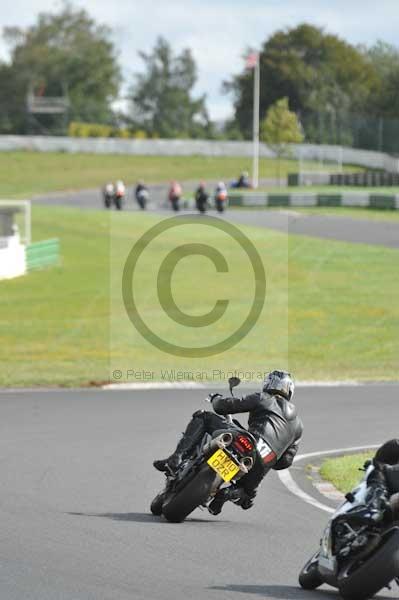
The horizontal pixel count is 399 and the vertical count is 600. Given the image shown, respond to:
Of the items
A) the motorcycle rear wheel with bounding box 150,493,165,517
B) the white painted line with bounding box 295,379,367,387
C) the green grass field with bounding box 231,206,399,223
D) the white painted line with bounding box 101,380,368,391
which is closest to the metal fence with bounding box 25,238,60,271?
the green grass field with bounding box 231,206,399,223

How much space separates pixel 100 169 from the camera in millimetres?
89125

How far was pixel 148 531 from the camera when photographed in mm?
8805

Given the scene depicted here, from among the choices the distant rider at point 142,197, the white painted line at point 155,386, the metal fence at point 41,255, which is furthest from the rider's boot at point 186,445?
the distant rider at point 142,197

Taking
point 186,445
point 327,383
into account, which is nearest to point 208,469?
point 186,445

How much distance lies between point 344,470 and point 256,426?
308cm

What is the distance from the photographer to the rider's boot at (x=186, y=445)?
30.1 feet

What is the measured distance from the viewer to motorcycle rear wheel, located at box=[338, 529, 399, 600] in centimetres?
665

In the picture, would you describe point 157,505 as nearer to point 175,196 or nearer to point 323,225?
point 323,225

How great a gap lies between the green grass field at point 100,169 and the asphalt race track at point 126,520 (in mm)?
63796

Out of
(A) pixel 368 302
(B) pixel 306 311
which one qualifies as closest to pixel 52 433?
(B) pixel 306 311

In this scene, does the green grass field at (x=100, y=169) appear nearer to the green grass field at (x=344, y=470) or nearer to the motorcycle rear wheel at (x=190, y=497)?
the green grass field at (x=344, y=470)

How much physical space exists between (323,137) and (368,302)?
5215cm

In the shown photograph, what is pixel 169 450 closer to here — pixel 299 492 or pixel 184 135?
pixel 299 492

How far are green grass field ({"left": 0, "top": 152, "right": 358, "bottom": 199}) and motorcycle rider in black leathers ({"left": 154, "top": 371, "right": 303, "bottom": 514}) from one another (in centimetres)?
6960
